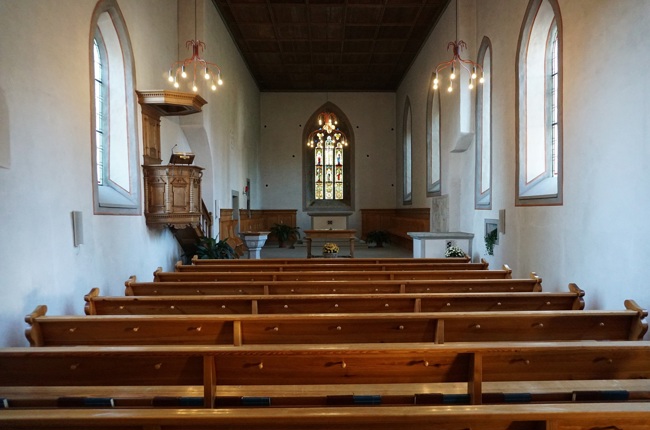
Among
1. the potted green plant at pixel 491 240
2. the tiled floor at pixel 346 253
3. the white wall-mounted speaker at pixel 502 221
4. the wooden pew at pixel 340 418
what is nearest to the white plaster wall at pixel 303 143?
the tiled floor at pixel 346 253

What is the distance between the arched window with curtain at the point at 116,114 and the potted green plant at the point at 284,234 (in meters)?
10.0

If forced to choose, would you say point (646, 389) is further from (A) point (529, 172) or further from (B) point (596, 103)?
(A) point (529, 172)

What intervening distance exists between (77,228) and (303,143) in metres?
14.2

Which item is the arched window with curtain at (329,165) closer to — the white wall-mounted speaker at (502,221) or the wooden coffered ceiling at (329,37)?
the wooden coffered ceiling at (329,37)

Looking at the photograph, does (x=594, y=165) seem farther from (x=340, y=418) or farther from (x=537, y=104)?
(x=340, y=418)

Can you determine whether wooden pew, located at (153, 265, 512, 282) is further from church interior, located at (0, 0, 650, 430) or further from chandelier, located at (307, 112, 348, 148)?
chandelier, located at (307, 112, 348, 148)

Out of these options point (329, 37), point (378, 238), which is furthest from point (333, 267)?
point (378, 238)

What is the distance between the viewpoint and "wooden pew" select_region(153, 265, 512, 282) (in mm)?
5629

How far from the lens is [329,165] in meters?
19.5

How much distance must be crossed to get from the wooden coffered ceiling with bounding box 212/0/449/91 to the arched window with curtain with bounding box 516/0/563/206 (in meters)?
4.27

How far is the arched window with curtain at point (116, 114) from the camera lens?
21.9ft

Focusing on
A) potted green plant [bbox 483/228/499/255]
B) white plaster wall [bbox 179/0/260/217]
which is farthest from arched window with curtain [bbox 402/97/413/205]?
potted green plant [bbox 483/228/499/255]

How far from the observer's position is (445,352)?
7.33ft

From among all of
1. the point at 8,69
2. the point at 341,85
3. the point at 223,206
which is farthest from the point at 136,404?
the point at 341,85
